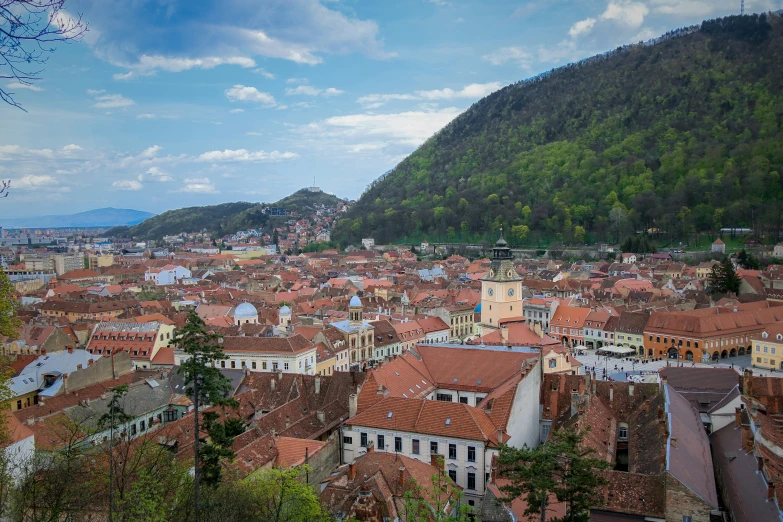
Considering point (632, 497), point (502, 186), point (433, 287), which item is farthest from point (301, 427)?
point (502, 186)

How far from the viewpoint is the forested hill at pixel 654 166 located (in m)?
138

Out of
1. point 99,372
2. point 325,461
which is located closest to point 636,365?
point 325,461

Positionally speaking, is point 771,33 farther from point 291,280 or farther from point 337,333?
point 337,333

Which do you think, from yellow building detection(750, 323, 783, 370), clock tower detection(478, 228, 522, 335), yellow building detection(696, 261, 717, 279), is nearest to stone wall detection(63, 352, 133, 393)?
clock tower detection(478, 228, 522, 335)

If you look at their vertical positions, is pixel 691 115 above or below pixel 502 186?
above

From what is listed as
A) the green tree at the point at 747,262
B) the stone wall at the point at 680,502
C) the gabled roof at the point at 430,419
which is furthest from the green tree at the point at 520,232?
the stone wall at the point at 680,502

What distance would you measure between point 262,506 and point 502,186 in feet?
555

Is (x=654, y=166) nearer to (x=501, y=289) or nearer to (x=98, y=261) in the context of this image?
(x=501, y=289)

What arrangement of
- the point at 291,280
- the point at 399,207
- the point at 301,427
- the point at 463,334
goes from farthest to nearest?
the point at 399,207, the point at 291,280, the point at 463,334, the point at 301,427

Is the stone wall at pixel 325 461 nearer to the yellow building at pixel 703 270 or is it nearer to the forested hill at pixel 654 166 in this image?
the yellow building at pixel 703 270

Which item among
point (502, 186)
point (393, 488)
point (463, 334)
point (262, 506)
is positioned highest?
point (502, 186)

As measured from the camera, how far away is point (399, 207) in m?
197

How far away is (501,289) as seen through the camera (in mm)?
57219

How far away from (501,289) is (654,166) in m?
119
